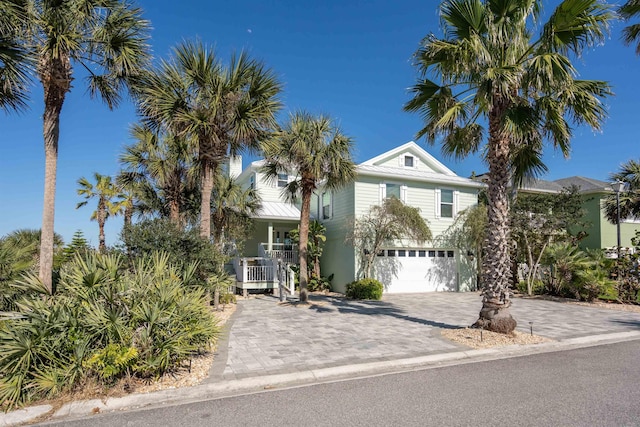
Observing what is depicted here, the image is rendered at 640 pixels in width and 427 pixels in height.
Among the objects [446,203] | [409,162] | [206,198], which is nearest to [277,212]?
[409,162]

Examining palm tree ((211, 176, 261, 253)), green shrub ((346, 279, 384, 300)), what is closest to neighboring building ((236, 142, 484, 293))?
green shrub ((346, 279, 384, 300))

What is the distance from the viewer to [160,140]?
1561cm

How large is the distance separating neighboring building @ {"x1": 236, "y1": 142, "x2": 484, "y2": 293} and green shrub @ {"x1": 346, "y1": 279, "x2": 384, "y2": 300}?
46.6 inches

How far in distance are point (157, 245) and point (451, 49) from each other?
339 inches

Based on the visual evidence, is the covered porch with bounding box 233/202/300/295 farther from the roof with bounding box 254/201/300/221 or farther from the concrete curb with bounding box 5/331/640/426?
the concrete curb with bounding box 5/331/640/426

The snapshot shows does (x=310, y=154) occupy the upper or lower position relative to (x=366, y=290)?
upper

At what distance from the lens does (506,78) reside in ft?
25.6

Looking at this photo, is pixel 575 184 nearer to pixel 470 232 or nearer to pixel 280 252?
pixel 470 232

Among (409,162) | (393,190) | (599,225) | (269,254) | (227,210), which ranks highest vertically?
(409,162)

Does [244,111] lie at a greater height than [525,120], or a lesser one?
greater

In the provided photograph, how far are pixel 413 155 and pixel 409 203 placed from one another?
3216mm

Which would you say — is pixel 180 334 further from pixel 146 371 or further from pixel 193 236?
pixel 193 236

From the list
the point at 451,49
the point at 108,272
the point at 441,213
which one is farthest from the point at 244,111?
the point at 441,213

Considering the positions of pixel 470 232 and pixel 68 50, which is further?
pixel 470 232
